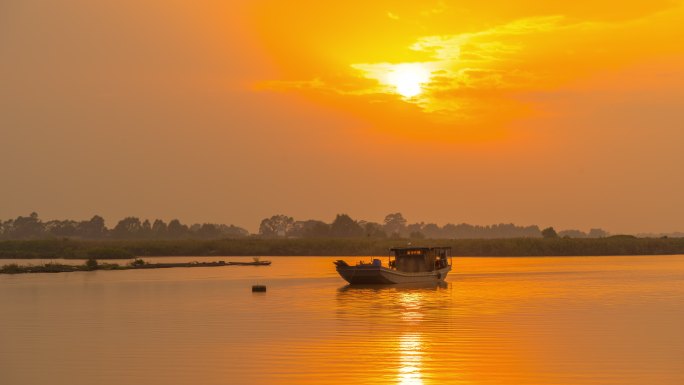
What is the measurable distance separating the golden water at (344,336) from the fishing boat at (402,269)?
3.43 m

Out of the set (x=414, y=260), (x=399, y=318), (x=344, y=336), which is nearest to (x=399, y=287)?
(x=414, y=260)

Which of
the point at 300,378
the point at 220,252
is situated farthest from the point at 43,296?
the point at 220,252

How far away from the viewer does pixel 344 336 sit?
120 ft

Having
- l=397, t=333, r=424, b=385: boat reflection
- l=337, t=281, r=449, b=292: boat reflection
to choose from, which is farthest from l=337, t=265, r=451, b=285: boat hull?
l=397, t=333, r=424, b=385: boat reflection

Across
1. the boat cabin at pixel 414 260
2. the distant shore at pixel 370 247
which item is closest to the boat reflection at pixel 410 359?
the boat cabin at pixel 414 260

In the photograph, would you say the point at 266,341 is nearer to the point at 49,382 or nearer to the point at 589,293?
the point at 49,382

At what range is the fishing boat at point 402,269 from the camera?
238 feet

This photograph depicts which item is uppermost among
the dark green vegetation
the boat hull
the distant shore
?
the distant shore

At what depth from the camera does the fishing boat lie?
2857 inches

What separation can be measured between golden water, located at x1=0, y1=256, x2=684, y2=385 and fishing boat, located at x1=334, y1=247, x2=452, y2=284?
343cm

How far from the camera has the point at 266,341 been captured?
1385 inches

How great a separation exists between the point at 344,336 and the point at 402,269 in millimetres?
44896

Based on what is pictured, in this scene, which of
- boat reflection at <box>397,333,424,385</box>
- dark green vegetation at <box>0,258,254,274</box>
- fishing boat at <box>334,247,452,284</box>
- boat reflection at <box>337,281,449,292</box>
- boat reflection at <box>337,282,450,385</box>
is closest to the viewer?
boat reflection at <box>397,333,424,385</box>

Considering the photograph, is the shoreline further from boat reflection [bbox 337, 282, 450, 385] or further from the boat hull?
boat reflection [bbox 337, 282, 450, 385]
